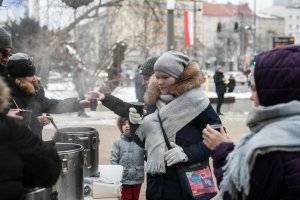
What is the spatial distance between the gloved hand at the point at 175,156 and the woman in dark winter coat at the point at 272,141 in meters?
1.05

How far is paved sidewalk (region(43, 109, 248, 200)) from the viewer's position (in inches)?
346

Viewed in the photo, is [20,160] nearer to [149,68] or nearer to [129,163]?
[149,68]

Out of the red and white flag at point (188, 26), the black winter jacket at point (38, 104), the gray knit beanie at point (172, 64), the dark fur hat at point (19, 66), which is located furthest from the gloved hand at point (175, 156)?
the red and white flag at point (188, 26)

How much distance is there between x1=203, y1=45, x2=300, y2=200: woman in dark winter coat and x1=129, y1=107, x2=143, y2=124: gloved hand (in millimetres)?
1193

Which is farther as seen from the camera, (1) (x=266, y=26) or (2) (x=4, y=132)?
(1) (x=266, y=26)

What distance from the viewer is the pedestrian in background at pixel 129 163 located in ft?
13.2

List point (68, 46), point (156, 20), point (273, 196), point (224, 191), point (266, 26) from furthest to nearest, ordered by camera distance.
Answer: point (266, 26) → point (156, 20) → point (68, 46) → point (224, 191) → point (273, 196)

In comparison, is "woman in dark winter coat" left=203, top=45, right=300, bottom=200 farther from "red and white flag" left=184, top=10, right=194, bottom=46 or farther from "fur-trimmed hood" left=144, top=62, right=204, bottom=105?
"red and white flag" left=184, top=10, right=194, bottom=46

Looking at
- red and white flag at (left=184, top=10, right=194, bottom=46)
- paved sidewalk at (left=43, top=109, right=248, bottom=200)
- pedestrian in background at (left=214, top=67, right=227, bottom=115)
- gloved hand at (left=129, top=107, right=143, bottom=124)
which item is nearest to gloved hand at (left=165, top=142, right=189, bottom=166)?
gloved hand at (left=129, top=107, right=143, bottom=124)

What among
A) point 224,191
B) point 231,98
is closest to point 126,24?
point 231,98

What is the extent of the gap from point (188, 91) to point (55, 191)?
3.65 ft

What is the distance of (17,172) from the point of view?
5.18 feet

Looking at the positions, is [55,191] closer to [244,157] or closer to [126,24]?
[244,157]

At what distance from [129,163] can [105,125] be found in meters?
6.87
